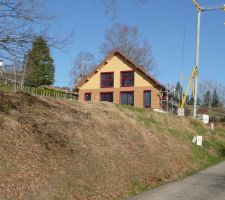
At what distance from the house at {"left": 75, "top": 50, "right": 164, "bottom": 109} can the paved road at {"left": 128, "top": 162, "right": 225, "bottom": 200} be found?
93.9 feet

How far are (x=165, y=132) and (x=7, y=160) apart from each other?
13216 millimetres

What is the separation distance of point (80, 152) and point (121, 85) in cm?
3421

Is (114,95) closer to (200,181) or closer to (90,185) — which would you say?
(200,181)

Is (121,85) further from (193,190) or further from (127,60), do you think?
(193,190)

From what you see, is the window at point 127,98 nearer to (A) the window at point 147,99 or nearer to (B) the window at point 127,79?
(B) the window at point 127,79

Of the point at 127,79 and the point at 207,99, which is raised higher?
the point at 127,79

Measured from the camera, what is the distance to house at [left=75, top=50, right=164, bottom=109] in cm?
4612

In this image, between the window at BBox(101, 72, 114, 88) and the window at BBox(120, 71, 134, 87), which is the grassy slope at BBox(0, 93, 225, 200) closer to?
the window at BBox(120, 71, 134, 87)

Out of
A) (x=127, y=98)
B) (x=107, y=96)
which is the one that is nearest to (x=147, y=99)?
(x=127, y=98)

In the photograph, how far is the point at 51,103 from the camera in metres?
17.5

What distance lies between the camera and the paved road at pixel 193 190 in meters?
12.5

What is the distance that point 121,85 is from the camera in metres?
47.9

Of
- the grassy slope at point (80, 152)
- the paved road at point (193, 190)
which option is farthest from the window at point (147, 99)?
the paved road at point (193, 190)

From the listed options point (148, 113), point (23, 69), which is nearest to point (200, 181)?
point (23, 69)
